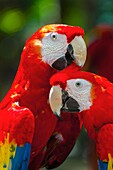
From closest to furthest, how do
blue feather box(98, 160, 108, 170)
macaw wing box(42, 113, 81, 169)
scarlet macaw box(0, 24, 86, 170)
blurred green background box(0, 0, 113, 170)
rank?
1. blue feather box(98, 160, 108, 170)
2. scarlet macaw box(0, 24, 86, 170)
3. macaw wing box(42, 113, 81, 169)
4. blurred green background box(0, 0, 113, 170)

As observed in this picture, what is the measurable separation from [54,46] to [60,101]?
0.17 m

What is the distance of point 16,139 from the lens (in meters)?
1.45

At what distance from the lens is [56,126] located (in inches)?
65.5

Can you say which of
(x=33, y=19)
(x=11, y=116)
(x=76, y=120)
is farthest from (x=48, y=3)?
(x=11, y=116)

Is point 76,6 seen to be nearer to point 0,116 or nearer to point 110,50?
point 110,50

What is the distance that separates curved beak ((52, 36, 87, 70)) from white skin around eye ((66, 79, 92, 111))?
0.33 ft

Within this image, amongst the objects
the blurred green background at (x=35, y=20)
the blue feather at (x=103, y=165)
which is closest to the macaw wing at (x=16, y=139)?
the blue feather at (x=103, y=165)

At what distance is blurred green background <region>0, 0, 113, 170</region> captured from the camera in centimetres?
302

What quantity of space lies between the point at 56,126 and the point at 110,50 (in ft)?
1.88

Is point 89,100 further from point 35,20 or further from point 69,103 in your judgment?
point 35,20

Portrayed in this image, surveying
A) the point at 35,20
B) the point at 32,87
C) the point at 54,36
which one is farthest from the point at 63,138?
the point at 35,20

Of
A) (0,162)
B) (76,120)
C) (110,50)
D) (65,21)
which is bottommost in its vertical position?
(0,162)

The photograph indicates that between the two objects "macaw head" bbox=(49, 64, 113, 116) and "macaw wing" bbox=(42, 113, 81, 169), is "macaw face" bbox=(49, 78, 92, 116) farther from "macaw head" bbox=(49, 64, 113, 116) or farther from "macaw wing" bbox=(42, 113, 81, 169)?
"macaw wing" bbox=(42, 113, 81, 169)

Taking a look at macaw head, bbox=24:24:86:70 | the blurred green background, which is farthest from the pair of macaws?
the blurred green background
